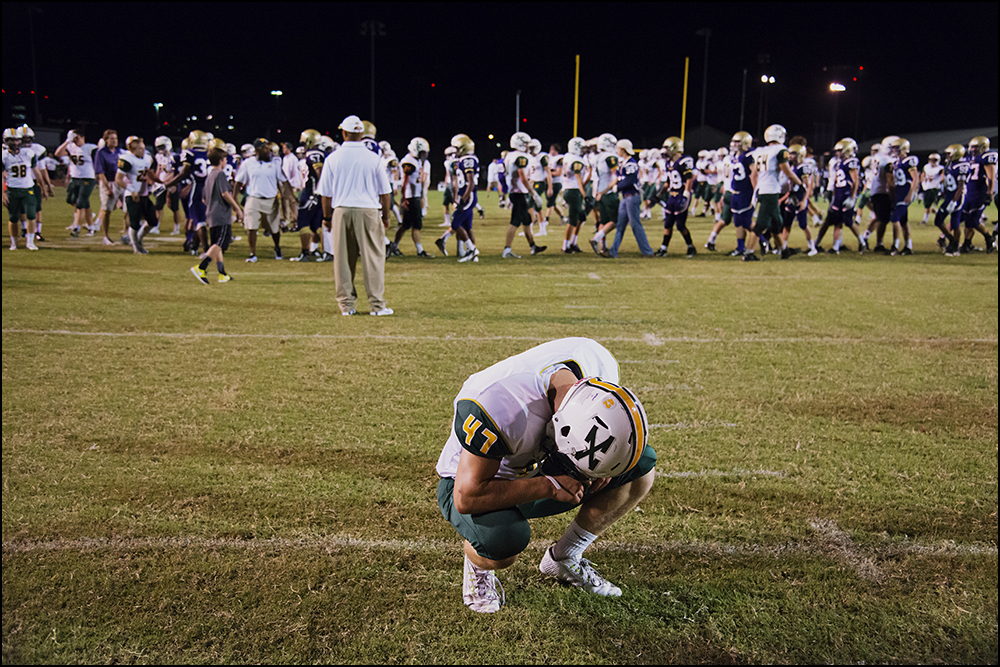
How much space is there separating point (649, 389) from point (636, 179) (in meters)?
7.49

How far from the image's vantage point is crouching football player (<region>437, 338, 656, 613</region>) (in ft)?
5.88

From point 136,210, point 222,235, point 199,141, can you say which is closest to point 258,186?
point 199,141

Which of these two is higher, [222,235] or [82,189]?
[82,189]

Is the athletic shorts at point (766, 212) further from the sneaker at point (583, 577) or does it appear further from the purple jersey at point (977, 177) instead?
the sneaker at point (583, 577)

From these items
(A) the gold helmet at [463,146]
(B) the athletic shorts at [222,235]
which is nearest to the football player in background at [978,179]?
(A) the gold helmet at [463,146]

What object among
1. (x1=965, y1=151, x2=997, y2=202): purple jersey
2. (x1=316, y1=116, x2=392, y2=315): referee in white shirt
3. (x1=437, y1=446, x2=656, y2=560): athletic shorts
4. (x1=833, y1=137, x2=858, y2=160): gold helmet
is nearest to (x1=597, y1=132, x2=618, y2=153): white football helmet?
(x1=833, y1=137, x2=858, y2=160): gold helmet

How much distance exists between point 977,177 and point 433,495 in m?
13.3

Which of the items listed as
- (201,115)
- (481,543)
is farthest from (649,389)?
(201,115)

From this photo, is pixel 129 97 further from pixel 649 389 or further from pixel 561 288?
pixel 649 389

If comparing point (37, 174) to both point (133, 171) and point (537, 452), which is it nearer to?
point (133, 171)

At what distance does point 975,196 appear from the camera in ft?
43.8

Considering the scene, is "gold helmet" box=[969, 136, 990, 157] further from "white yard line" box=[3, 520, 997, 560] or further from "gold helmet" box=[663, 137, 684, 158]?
"white yard line" box=[3, 520, 997, 560]

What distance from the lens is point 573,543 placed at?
106 inches

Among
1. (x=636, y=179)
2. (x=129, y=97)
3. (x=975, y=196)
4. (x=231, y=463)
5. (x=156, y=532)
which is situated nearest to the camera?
(x=156, y=532)
